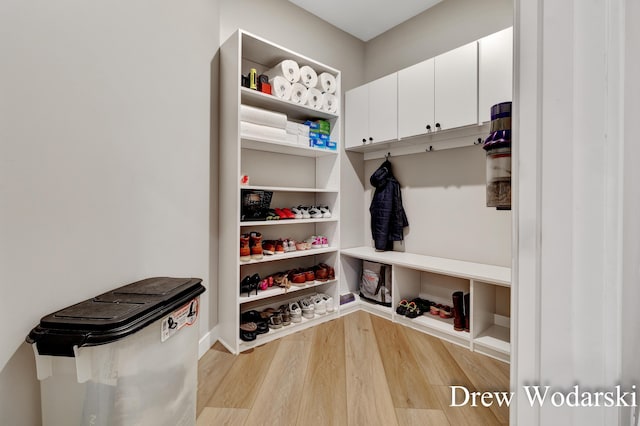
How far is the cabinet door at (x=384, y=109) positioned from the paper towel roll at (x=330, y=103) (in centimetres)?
37

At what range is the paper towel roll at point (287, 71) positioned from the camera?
7.23ft

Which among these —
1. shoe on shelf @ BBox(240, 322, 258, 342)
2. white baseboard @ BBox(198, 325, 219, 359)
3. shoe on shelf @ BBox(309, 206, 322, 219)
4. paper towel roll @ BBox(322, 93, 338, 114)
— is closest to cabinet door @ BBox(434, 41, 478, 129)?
paper towel roll @ BBox(322, 93, 338, 114)

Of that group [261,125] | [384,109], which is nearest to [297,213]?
[261,125]

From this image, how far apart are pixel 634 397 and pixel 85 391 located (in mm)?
1274

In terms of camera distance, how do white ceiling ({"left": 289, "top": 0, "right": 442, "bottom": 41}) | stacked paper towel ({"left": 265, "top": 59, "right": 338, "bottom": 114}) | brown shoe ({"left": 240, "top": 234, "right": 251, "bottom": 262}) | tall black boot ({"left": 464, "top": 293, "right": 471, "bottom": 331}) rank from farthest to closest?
white ceiling ({"left": 289, "top": 0, "right": 442, "bottom": 41}), stacked paper towel ({"left": 265, "top": 59, "right": 338, "bottom": 114}), tall black boot ({"left": 464, "top": 293, "right": 471, "bottom": 331}), brown shoe ({"left": 240, "top": 234, "right": 251, "bottom": 262})

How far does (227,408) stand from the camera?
1.39m

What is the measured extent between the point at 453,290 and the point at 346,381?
1322mm

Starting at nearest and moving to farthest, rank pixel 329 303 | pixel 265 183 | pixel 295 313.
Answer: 1. pixel 295 313
2. pixel 265 183
3. pixel 329 303

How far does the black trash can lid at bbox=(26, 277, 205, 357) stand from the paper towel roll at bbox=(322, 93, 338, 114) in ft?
6.30

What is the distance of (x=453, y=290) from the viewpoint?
95.7 inches

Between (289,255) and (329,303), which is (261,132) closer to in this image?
(289,255)

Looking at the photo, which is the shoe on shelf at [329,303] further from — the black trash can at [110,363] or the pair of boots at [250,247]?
the black trash can at [110,363]

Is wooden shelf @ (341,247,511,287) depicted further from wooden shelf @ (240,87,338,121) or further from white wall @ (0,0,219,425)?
white wall @ (0,0,219,425)

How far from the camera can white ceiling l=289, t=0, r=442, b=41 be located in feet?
8.30
